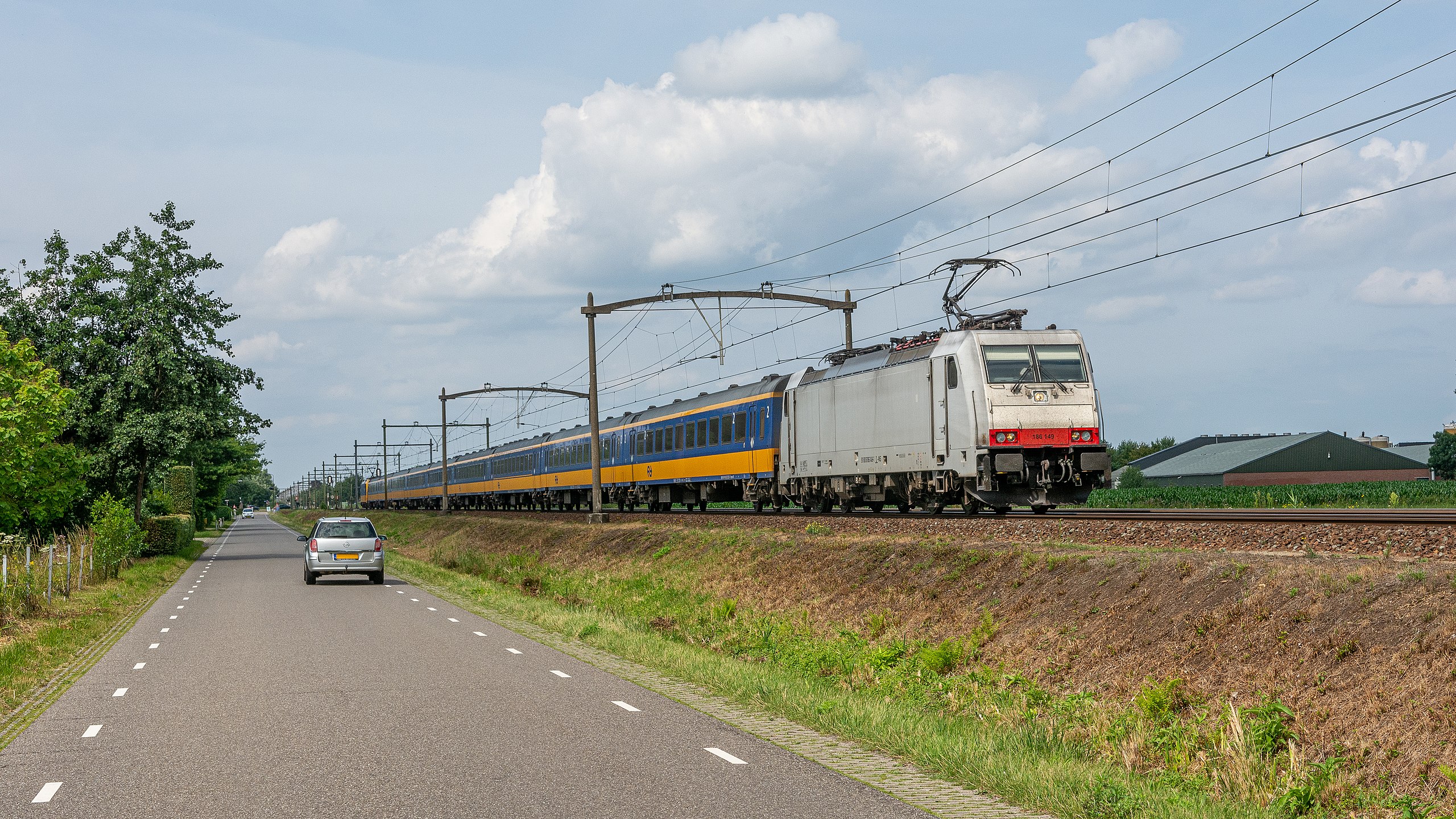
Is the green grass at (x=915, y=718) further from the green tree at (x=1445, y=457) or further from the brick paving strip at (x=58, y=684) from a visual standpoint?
the green tree at (x=1445, y=457)

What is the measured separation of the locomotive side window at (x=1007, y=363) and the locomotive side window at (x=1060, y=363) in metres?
0.25

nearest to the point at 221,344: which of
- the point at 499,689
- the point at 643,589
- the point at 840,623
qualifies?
the point at 643,589

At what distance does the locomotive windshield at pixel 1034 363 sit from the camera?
23.0 meters

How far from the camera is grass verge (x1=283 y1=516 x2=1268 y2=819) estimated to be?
25.6ft

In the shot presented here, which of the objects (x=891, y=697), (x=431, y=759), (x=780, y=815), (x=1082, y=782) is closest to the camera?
(x=780, y=815)

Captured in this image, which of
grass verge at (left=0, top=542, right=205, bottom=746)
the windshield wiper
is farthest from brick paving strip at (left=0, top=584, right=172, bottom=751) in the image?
the windshield wiper

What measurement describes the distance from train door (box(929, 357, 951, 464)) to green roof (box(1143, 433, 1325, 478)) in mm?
65054

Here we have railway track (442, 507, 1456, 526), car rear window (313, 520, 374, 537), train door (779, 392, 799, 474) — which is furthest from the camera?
train door (779, 392, 799, 474)

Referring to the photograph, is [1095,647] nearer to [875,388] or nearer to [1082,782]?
[1082,782]

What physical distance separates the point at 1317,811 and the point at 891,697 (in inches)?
223

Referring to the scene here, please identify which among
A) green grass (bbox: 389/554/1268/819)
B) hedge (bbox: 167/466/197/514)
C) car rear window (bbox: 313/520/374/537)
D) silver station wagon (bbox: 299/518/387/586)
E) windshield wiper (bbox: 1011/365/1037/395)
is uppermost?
windshield wiper (bbox: 1011/365/1037/395)

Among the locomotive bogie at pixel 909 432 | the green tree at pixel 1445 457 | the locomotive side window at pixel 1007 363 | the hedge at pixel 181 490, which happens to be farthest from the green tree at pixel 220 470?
the green tree at pixel 1445 457

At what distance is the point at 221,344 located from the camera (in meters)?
46.2

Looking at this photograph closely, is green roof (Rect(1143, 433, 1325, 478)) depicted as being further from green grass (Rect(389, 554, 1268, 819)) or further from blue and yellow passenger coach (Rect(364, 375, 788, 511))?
green grass (Rect(389, 554, 1268, 819))
